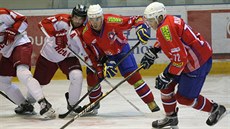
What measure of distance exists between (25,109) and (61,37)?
695mm

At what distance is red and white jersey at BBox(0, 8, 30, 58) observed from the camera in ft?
15.3

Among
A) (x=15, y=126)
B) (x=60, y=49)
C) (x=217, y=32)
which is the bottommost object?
(x=217, y=32)

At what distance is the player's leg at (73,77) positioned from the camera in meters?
4.62

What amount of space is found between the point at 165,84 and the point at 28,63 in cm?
135

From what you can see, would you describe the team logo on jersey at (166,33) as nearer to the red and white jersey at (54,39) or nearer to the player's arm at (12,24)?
the red and white jersey at (54,39)

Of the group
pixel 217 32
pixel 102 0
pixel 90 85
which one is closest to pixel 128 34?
pixel 102 0

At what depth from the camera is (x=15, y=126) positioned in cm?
432

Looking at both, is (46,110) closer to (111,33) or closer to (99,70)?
(99,70)

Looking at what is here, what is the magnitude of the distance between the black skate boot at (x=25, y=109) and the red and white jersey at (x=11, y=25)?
0.43 metres

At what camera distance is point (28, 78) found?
15.0 feet

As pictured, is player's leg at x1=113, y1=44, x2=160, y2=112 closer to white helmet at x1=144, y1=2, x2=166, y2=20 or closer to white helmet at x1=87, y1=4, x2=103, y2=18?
white helmet at x1=87, y1=4, x2=103, y2=18

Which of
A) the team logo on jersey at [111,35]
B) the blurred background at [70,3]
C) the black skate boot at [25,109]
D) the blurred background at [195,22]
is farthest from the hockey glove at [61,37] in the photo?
the blurred background at [70,3]

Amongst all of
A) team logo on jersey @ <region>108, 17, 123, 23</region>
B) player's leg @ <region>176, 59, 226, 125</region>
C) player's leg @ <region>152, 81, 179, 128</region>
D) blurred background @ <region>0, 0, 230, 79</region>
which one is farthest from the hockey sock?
blurred background @ <region>0, 0, 230, 79</region>

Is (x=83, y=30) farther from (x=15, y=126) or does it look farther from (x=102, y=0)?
(x=102, y=0)
